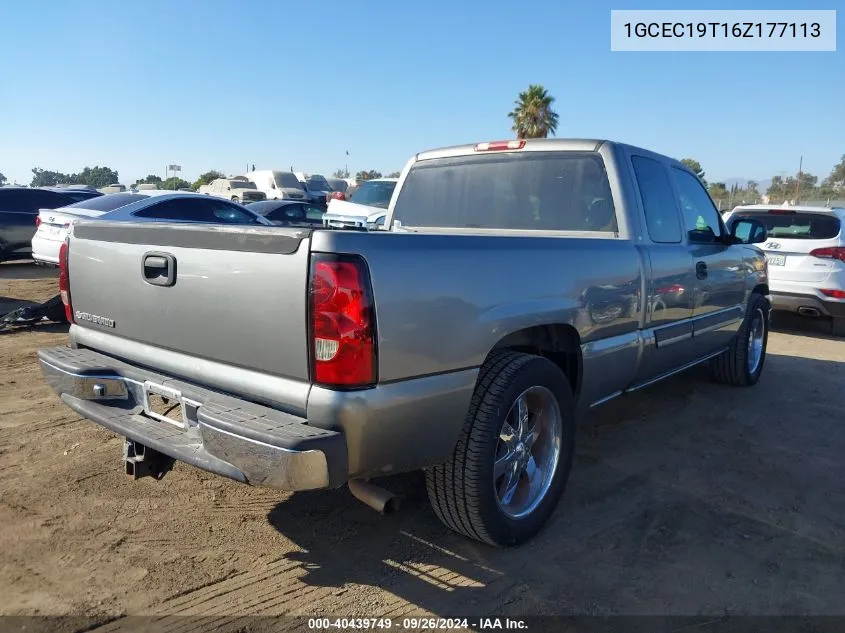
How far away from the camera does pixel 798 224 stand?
8.65 m

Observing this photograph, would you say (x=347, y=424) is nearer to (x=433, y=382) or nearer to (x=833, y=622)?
(x=433, y=382)

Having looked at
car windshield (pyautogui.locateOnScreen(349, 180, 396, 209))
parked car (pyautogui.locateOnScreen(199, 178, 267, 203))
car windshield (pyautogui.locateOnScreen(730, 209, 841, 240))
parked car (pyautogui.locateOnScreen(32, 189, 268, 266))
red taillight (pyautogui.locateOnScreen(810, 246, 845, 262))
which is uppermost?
parked car (pyautogui.locateOnScreen(199, 178, 267, 203))

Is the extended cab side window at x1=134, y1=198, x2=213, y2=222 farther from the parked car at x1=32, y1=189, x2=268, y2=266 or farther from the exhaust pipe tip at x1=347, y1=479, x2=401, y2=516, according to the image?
the exhaust pipe tip at x1=347, y1=479, x2=401, y2=516

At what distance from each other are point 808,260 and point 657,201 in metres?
5.23

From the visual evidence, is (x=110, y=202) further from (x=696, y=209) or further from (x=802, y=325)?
(x=802, y=325)

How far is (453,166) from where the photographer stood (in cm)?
450

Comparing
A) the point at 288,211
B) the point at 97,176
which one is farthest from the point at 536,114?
the point at 97,176

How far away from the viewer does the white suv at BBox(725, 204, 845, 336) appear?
800 centimetres

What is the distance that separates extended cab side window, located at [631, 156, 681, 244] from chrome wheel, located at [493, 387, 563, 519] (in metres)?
1.47

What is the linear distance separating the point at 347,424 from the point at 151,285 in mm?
1194

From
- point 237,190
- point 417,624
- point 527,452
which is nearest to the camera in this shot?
point 417,624

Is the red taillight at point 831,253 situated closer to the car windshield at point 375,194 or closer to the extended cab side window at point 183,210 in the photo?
the car windshield at point 375,194

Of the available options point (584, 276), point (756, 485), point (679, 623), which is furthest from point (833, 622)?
point (584, 276)

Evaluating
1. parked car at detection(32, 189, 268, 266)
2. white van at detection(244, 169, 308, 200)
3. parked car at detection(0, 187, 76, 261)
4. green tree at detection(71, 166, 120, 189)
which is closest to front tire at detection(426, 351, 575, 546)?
parked car at detection(32, 189, 268, 266)
